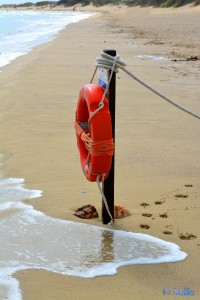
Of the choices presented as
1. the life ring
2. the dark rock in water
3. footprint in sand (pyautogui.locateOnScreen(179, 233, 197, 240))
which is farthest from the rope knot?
footprint in sand (pyautogui.locateOnScreen(179, 233, 197, 240))

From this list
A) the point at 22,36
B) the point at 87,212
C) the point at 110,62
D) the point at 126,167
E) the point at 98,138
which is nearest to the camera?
the point at 98,138

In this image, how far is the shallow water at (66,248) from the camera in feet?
8.17

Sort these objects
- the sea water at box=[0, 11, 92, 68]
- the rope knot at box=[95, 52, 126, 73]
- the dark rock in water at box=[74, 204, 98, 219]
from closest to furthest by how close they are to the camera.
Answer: the rope knot at box=[95, 52, 126, 73] → the dark rock in water at box=[74, 204, 98, 219] → the sea water at box=[0, 11, 92, 68]

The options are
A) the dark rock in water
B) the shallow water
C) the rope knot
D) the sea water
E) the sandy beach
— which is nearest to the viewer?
the sandy beach

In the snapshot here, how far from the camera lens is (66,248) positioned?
2.72m

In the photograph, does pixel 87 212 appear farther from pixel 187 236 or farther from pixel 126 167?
pixel 126 167

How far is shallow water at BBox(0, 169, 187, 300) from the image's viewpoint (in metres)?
2.49

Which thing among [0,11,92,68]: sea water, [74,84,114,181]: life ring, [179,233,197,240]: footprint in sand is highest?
[74,84,114,181]: life ring

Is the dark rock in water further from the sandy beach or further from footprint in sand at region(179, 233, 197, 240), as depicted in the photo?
footprint in sand at region(179, 233, 197, 240)

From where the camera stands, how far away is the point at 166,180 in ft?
12.4

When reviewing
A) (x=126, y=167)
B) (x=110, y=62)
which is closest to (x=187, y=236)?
(x=110, y=62)

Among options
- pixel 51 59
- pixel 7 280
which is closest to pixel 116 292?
pixel 7 280

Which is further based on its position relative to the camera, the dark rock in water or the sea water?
the sea water

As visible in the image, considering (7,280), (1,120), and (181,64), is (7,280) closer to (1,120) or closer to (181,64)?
(1,120)
